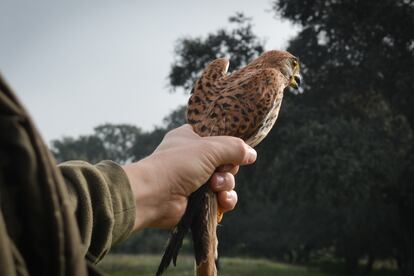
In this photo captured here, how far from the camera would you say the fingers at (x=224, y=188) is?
7.84ft

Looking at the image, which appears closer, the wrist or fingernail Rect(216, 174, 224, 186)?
the wrist

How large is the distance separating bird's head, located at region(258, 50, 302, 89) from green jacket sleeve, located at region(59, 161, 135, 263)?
2168mm

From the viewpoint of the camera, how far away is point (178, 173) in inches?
80.0

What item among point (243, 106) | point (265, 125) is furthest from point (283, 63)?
point (243, 106)

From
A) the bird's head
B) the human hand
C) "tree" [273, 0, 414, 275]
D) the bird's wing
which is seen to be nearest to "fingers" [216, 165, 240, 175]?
the human hand

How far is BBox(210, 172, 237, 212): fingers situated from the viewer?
2389 millimetres

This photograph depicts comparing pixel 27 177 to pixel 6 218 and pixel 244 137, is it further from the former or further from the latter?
pixel 244 137

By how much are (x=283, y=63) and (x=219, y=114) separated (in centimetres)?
97

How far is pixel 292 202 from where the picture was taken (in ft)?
73.0

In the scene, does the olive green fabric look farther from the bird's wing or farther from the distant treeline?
the distant treeline

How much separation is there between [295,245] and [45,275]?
38939mm

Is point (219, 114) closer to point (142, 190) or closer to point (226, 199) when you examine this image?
point (226, 199)

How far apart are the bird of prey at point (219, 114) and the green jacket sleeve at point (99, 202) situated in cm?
77

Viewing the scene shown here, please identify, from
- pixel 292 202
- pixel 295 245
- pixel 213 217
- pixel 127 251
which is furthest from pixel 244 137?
pixel 127 251
